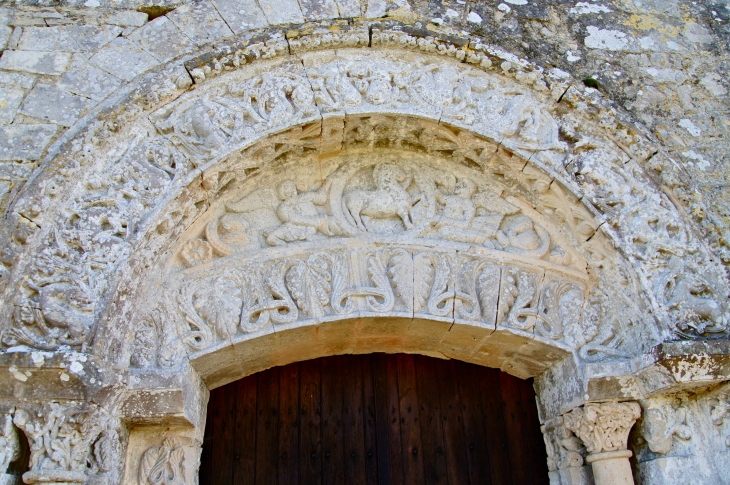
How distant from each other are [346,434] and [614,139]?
6.20ft

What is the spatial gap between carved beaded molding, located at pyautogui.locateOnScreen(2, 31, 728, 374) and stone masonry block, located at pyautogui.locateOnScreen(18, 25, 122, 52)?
377 mm

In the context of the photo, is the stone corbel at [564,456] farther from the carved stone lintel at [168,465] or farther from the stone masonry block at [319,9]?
the stone masonry block at [319,9]

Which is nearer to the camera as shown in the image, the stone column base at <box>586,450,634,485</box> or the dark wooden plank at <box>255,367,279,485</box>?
the stone column base at <box>586,450,634,485</box>

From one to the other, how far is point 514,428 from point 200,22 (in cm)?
246

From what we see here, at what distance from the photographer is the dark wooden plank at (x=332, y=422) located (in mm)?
2961

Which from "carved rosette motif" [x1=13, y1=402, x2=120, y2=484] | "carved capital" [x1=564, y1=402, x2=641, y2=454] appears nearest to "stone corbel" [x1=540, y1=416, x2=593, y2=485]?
"carved capital" [x1=564, y1=402, x2=641, y2=454]

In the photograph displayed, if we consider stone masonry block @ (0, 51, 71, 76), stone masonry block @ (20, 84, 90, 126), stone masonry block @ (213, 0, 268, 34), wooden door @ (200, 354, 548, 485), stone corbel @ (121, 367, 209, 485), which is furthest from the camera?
stone masonry block @ (213, 0, 268, 34)

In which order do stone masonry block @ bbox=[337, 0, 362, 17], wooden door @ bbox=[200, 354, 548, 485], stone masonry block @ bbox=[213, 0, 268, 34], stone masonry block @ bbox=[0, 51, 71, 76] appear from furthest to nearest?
stone masonry block @ bbox=[337, 0, 362, 17] → stone masonry block @ bbox=[213, 0, 268, 34] → wooden door @ bbox=[200, 354, 548, 485] → stone masonry block @ bbox=[0, 51, 71, 76]

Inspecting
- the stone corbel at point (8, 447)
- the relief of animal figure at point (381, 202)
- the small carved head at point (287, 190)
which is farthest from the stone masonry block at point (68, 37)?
the stone corbel at point (8, 447)

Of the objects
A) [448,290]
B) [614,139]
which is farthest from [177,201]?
[614,139]

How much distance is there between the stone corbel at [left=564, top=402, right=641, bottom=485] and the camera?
2666mm

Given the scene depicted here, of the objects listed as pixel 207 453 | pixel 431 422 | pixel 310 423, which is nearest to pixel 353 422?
pixel 310 423

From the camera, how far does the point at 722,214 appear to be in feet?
9.71

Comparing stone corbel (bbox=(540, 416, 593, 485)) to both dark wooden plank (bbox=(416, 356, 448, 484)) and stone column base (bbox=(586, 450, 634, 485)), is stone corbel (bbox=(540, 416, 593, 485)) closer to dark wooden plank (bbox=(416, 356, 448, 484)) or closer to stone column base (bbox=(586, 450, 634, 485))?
stone column base (bbox=(586, 450, 634, 485))
